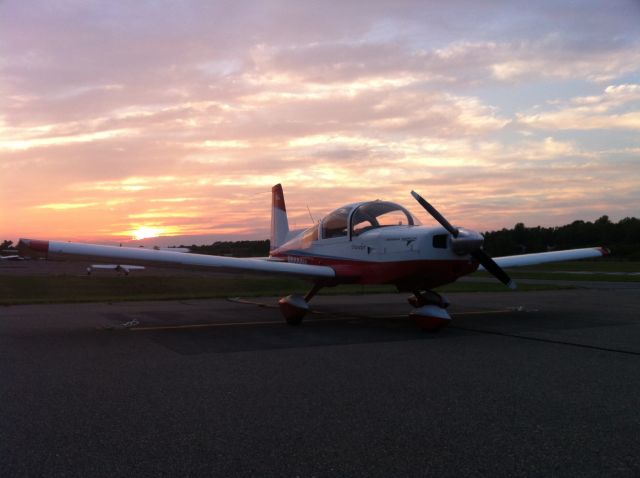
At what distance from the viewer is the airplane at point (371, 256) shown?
9414 millimetres

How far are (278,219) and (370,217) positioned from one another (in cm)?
666

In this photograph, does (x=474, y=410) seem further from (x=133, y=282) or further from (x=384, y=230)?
(x=133, y=282)

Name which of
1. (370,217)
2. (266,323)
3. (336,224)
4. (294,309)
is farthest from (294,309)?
(370,217)

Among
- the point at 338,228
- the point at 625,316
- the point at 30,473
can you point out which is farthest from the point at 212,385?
the point at 625,316

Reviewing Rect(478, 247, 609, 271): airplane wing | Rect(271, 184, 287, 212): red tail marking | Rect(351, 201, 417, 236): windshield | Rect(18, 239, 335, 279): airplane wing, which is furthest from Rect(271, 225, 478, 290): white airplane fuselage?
Rect(271, 184, 287, 212): red tail marking

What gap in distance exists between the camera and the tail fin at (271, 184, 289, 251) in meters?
17.1

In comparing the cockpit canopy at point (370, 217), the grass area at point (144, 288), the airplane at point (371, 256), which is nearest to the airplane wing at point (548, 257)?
the airplane at point (371, 256)

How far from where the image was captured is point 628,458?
330 cm

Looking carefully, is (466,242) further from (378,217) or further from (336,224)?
(336,224)

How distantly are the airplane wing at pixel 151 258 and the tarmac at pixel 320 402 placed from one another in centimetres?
132

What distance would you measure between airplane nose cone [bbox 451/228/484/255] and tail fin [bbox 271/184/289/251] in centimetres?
808

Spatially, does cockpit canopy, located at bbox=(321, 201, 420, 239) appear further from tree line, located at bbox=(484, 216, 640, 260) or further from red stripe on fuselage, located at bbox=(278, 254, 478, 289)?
tree line, located at bbox=(484, 216, 640, 260)

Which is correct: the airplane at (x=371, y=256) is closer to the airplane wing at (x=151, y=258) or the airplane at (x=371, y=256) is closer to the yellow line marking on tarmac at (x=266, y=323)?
the airplane wing at (x=151, y=258)

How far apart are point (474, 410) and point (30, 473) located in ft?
10.6
